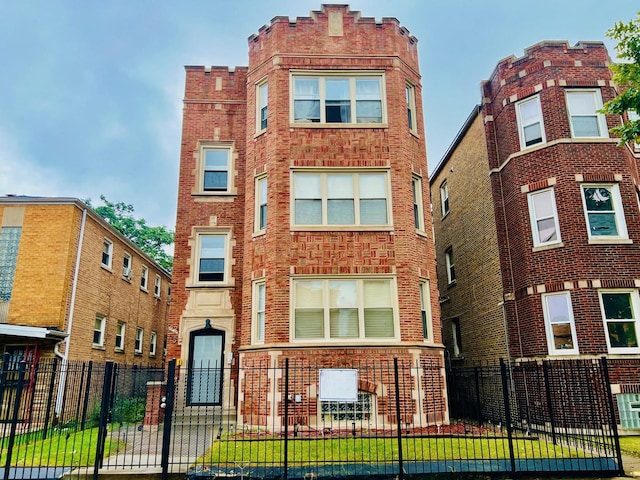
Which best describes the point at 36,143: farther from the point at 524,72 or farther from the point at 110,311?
the point at 524,72

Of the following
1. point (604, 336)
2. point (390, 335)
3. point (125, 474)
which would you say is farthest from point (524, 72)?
point (125, 474)

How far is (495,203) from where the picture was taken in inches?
632

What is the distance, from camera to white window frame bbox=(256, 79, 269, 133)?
51.2ft

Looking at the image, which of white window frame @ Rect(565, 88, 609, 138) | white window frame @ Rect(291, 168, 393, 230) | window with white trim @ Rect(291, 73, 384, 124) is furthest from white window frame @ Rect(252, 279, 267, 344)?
white window frame @ Rect(565, 88, 609, 138)

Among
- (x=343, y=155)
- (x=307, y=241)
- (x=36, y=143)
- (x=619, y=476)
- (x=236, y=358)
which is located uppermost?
(x=36, y=143)

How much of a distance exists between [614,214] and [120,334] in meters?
19.6

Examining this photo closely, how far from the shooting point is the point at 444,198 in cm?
2233

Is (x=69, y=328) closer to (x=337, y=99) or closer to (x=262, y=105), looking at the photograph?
(x=262, y=105)

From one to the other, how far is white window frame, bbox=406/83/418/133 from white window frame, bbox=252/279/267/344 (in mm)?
7238

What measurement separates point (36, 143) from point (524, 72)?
3665 inches

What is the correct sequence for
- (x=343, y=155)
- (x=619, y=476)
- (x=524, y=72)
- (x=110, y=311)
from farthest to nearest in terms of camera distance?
(x=110, y=311)
(x=524, y=72)
(x=343, y=155)
(x=619, y=476)

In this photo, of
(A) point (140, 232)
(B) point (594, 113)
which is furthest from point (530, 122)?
(A) point (140, 232)

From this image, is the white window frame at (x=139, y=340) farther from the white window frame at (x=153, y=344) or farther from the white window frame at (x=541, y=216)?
the white window frame at (x=541, y=216)

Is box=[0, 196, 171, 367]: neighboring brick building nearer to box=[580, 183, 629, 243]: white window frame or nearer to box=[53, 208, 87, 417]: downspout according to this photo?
box=[53, 208, 87, 417]: downspout
